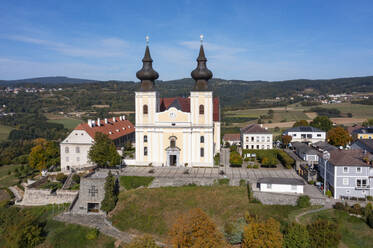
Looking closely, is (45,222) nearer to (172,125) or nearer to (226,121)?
(172,125)

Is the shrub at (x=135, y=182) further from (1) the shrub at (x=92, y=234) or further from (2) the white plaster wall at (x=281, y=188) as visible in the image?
(2) the white plaster wall at (x=281, y=188)

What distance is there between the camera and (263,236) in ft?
80.3

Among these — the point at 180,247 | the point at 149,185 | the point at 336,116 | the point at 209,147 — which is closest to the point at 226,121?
the point at 336,116

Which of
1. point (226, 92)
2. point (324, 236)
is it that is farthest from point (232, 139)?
point (226, 92)

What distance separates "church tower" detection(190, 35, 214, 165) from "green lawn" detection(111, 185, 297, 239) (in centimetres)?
841

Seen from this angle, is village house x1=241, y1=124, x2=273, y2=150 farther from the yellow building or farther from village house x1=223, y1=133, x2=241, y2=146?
the yellow building

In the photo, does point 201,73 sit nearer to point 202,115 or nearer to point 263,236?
point 202,115

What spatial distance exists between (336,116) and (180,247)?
326 feet

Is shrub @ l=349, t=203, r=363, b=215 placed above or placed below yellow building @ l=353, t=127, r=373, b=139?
below

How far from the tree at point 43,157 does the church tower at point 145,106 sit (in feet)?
49.2

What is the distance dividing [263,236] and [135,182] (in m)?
19.6

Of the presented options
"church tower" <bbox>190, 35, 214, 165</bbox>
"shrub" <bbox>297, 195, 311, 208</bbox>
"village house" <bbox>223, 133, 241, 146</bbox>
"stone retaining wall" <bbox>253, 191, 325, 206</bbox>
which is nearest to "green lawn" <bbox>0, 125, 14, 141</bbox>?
"village house" <bbox>223, 133, 241, 146</bbox>

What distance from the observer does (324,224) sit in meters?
26.2

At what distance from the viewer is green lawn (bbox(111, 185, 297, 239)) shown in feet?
105
